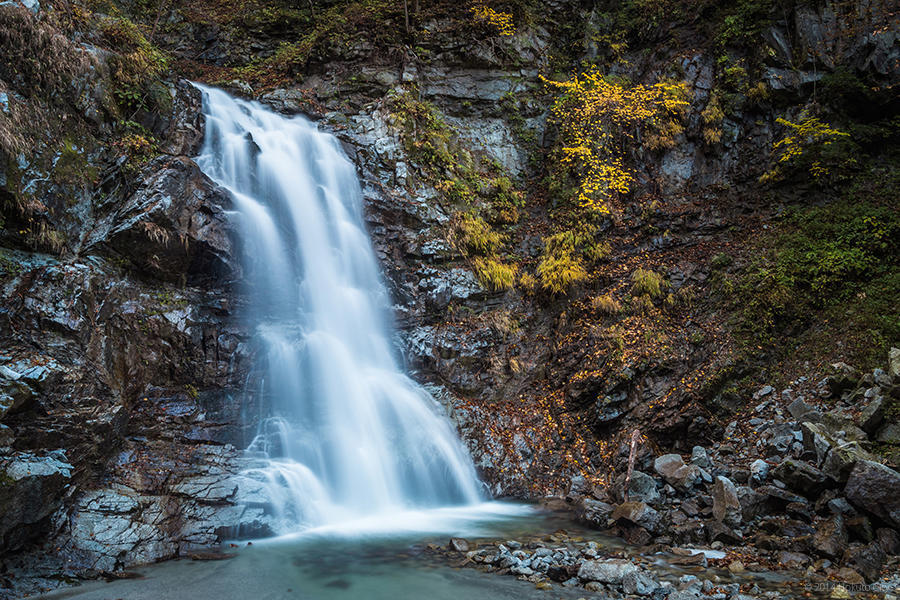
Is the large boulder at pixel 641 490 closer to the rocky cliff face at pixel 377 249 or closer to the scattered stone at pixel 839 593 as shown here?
the rocky cliff face at pixel 377 249

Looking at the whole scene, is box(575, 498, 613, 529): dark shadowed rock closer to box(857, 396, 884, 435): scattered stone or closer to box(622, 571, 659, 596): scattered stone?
box(622, 571, 659, 596): scattered stone

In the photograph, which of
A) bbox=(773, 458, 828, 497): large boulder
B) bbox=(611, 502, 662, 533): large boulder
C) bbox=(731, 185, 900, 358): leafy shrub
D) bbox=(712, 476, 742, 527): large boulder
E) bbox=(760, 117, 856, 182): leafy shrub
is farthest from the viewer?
bbox=(760, 117, 856, 182): leafy shrub

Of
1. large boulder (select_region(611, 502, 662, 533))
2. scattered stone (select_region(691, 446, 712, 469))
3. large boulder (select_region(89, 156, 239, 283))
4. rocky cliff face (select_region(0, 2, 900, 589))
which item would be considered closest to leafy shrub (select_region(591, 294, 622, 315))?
rocky cliff face (select_region(0, 2, 900, 589))

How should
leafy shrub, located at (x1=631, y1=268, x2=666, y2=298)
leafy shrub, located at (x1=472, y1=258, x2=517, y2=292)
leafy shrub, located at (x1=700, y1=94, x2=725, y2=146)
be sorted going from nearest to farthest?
leafy shrub, located at (x1=631, y1=268, x2=666, y2=298), leafy shrub, located at (x1=472, y1=258, x2=517, y2=292), leafy shrub, located at (x1=700, y1=94, x2=725, y2=146)

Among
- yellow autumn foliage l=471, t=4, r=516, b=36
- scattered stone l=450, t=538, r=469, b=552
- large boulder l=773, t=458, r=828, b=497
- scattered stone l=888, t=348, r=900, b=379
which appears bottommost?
scattered stone l=450, t=538, r=469, b=552

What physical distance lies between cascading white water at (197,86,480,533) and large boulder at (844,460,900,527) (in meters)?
5.73

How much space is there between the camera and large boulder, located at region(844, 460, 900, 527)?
5086 mm

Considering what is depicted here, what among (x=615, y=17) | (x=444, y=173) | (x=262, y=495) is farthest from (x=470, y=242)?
(x=615, y=17)

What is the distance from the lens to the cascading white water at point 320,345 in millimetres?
8281

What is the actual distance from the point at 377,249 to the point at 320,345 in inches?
122

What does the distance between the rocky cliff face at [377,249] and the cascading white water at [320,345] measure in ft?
1.57

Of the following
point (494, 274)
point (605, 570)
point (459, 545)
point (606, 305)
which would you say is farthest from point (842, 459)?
point (494, 274)

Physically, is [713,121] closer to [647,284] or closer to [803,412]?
[647,284]

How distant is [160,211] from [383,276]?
15.8ft
